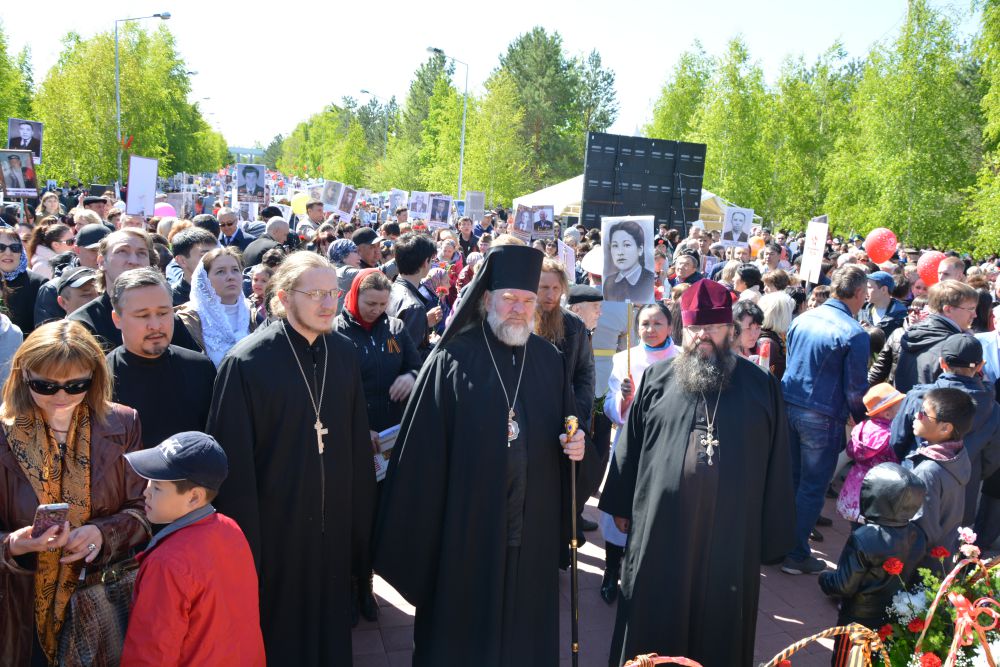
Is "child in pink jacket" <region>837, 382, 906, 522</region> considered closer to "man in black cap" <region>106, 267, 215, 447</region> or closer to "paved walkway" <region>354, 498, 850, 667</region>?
"paved walkway" <region>354, 498, 850, 667</region>

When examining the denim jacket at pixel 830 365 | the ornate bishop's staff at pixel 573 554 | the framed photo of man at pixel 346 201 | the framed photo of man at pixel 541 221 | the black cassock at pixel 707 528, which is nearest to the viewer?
the ornate bishop's staff at pixel 573 554

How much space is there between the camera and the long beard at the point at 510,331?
3.68 m

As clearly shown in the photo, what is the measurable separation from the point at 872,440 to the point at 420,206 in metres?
14.1

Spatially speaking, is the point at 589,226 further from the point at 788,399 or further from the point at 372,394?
the point at 372,394

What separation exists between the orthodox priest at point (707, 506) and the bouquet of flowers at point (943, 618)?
642mm

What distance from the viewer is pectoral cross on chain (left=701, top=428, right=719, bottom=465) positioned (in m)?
3.64

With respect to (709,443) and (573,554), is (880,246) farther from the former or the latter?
A: (573,554)

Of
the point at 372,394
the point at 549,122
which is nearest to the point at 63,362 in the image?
the point at 372,394

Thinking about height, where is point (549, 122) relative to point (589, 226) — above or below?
above

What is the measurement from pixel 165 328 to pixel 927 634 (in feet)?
10.9

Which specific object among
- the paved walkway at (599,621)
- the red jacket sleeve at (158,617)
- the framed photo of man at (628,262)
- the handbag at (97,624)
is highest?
the framed photo of man at (628,262)

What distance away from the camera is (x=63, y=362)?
2.75 metres

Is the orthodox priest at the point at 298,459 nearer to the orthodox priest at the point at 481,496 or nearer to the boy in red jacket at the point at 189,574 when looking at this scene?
the orthodox priest at the point at 481,496

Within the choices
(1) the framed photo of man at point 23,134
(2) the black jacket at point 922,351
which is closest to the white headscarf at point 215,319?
(2) the black jacket at point 922,351
